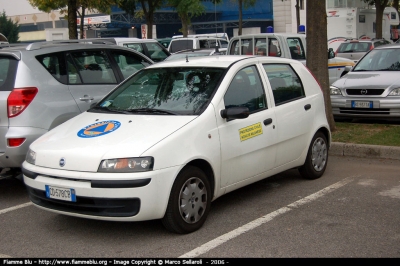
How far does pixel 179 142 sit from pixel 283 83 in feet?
7.20

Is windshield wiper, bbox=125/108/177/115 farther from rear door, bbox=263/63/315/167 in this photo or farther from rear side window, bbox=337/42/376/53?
rear side window, bbox=337/42/376/53

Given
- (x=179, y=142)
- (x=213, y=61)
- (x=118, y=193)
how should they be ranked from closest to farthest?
(x=118, y=193)
(x=179, y=142)
(x=213, y=61)

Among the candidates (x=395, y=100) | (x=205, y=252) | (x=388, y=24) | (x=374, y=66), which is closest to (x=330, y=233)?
(x=205, y=252)

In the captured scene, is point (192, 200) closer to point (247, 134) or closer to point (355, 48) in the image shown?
point (247, 134)

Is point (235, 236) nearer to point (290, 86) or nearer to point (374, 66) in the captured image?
point (290, 86)

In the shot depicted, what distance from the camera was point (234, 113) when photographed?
5895mm

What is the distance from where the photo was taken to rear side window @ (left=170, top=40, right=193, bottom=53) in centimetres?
2443

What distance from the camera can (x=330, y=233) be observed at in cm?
546

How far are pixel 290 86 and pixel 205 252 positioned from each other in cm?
290

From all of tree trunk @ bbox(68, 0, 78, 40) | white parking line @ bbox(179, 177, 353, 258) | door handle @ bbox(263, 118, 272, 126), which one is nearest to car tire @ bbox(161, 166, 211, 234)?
white parking line @ bbox(179, 177, 353, 258)

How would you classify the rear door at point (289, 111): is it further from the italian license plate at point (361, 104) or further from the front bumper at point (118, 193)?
the italian license plate at point (361, 104)

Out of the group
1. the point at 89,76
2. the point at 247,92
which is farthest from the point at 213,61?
the point at 89,76

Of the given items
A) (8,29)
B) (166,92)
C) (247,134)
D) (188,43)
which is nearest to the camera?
(247,134)

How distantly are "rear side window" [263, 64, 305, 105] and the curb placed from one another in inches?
81.6
